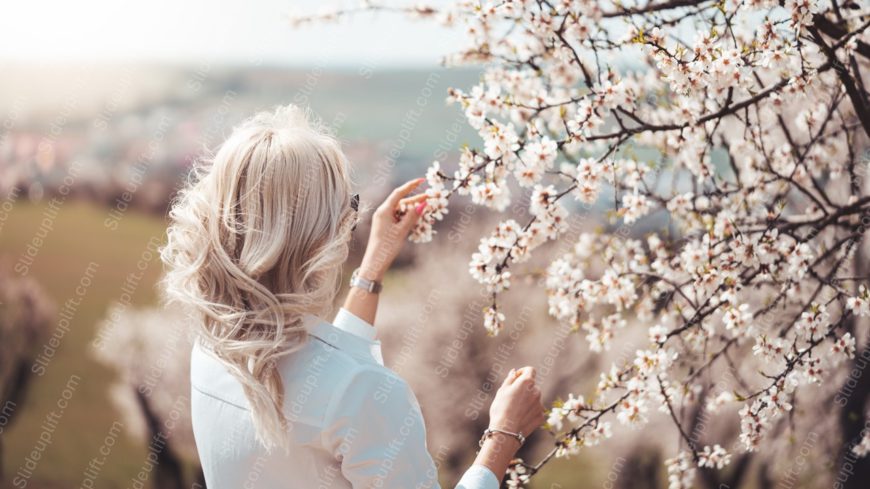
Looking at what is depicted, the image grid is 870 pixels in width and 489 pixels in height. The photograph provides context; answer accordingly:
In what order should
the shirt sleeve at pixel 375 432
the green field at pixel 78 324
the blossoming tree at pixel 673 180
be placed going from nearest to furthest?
the shirt sleeve at pixel 375 432
the blossoming tree at pixel 673 180
the green field at pixel 78 324

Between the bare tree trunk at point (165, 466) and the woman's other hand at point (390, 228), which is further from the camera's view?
the bare tree trunk at point (165, 466)

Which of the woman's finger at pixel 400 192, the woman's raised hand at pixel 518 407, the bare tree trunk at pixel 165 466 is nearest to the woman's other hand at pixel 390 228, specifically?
the woman's finger at pixel 400 192

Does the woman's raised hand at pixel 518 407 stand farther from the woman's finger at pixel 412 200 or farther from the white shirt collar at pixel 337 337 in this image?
the woman's finger at pixel 412 200

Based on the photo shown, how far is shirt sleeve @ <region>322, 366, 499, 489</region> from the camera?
101cm

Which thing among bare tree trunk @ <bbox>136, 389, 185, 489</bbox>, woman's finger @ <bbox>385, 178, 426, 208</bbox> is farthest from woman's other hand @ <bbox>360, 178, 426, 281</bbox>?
bare tree trunk @ <bbox>136, 389, 185, 489</bbox>

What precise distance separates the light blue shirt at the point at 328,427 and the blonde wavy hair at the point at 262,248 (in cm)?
3

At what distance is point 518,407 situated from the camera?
1226 mm

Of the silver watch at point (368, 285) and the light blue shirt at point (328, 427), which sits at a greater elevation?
the silver watch at point (368, 285)

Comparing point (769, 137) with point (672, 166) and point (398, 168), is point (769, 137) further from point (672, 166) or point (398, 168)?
point (398, 168)

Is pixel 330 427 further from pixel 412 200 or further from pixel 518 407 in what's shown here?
pixel 412 200

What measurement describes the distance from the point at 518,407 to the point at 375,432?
0.30 metres

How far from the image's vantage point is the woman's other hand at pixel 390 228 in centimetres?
149

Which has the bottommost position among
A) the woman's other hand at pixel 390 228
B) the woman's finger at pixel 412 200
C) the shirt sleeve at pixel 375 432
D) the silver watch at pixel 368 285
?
the shirt sleeve at pixel 375 432

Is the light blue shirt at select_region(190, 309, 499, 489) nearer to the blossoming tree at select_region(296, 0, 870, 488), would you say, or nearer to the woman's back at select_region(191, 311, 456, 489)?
the woman's back at select_region(191, 311, 456, 489)
